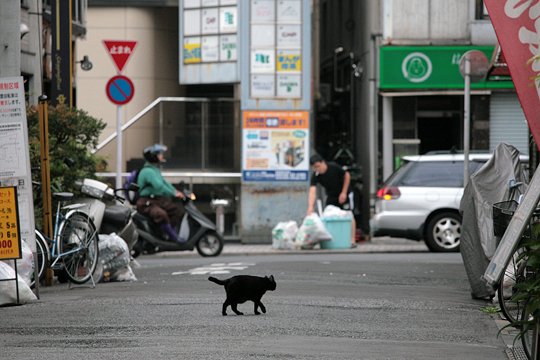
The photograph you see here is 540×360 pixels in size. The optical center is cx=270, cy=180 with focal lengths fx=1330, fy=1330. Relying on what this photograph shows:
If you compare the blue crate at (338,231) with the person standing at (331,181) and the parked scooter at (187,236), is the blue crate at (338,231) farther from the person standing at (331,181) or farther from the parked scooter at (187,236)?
the parked scooter at (187,236)

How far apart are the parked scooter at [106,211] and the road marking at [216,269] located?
0.83m

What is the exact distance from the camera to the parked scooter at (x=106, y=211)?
51.8ft

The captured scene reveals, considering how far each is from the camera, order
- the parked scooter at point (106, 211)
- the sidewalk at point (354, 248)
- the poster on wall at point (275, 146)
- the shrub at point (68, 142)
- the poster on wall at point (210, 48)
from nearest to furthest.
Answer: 1. the shrub at point (68, 142)
2. the parked scooter at point (106, 211)
3. the sidewalk at point (354, 248)
4. the poster on wall at point (275, 146)
5. the poster on wall at point (210, 48)

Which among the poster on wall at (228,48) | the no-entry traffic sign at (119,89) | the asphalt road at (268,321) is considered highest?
the poster on wall at (228,48)

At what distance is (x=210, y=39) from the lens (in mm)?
27109

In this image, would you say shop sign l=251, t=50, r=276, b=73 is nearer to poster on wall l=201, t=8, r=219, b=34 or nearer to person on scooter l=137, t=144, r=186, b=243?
poster on wall l=201, t=8, r=219, b=34

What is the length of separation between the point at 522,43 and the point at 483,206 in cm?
492

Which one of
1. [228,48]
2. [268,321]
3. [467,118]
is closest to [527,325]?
[268,321]

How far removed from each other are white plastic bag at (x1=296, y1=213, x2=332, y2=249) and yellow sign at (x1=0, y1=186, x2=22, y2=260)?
444 inches

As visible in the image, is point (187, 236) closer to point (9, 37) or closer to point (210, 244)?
point (210, 244)

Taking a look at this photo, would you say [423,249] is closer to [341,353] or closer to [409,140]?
[409,140]

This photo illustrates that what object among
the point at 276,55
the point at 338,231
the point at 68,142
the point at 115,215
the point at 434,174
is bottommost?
the point at 338,231

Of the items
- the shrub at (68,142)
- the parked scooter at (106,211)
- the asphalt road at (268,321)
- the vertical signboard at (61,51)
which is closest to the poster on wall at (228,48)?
the vertical signboard at (61,51)

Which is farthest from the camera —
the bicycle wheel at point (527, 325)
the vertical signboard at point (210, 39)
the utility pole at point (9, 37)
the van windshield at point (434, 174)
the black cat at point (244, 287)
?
the vertical signboard at point (210, 39)
